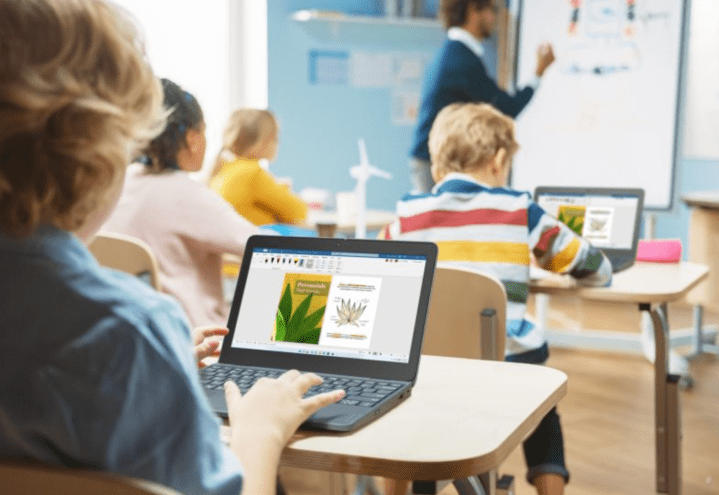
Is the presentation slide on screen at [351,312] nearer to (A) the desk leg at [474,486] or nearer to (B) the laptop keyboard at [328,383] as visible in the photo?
(B) the laptop keyboard at [328,383]

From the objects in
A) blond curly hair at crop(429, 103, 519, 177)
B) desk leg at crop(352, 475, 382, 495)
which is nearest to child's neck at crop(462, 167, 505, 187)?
blond curly hair at crop(429, 103, 519, 177)

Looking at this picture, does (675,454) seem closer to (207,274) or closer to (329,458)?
(207,274)

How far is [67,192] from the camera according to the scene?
754mm

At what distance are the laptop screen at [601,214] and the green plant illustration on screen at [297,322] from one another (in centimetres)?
164

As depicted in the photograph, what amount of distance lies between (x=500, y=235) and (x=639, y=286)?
1.48 feet

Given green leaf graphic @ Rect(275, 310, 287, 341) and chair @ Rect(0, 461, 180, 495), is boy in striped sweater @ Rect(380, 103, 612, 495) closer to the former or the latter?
green leaf graphic @ Rect(275, 310, 287, 341)

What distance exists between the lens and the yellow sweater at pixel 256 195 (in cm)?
348

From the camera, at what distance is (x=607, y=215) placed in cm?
286

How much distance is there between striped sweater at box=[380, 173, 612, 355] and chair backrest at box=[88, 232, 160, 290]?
63 cm

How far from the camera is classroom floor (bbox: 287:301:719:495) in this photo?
2.93 m

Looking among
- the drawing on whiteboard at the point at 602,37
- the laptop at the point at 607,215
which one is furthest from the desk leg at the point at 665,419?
the drawing on whiteboard at the point at 602,37

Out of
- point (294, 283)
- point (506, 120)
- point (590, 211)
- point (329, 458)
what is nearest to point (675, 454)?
point (590, 211)

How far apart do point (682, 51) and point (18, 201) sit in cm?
438

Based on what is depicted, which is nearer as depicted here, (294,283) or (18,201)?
(18,201)
